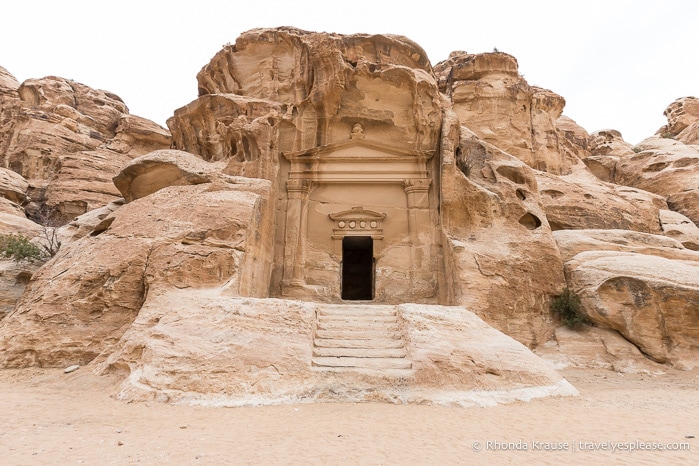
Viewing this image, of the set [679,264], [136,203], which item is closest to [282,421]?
[136,203]

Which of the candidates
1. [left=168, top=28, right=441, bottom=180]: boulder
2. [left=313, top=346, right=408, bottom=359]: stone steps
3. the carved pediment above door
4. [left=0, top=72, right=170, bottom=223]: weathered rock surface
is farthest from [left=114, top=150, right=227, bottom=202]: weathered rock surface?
[left=0, top=72, right=170, bottom=223]: weathered rock surface

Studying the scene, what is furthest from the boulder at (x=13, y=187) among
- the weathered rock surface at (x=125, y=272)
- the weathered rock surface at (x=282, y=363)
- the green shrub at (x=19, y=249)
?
the weathered rock surface at (x=282, y=363)

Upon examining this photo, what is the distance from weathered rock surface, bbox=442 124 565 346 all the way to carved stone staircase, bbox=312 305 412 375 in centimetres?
257

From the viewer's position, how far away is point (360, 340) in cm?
762

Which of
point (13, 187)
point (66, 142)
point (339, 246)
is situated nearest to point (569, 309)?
point (339, 246)

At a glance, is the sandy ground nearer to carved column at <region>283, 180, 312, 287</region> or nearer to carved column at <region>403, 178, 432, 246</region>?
carved column at <region>283, 180, 312, 287</region>

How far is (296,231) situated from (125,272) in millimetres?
5543

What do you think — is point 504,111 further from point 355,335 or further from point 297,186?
point 355,335

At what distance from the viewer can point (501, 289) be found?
33.6 ft

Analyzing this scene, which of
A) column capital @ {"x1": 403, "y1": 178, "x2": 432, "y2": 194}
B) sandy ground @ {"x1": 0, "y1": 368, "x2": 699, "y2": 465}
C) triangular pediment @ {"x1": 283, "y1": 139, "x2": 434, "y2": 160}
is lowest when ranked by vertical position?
sandy ground @ {"x1": 0, "y1": 368, "x2": 699, "y2": 465}

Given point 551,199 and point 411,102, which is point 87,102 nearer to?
point 411,102

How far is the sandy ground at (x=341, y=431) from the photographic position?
369 cm

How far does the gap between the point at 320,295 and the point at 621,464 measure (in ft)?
32.0

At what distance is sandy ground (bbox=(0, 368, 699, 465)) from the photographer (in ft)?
12.1
